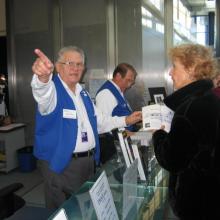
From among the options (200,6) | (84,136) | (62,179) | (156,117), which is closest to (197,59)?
(156,117)

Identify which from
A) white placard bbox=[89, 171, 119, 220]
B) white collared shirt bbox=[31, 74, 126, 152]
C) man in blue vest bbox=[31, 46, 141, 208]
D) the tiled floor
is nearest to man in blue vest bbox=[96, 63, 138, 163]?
white collared shirt bbox=[31, 74, 126, 152]

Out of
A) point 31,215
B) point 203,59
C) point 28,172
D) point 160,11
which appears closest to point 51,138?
point 203,59

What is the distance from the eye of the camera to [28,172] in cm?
462

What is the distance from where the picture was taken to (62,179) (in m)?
2.07

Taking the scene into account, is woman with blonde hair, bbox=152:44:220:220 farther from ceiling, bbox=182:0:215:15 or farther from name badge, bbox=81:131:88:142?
ceiling, bbox=182:0:215:15

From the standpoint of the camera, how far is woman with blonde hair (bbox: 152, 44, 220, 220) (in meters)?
1.46

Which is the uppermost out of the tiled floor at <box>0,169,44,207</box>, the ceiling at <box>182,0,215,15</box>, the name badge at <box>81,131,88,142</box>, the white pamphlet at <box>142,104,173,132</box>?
the ceiling at <box>182,0,215,15</box>

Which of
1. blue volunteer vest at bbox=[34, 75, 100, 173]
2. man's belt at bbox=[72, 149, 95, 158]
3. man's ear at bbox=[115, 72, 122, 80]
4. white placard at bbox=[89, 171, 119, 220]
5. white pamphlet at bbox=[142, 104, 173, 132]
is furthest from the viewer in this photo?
man's ear at bbox=[115, 72, 122, 80]

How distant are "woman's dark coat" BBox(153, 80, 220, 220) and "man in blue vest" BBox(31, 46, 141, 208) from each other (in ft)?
1.98

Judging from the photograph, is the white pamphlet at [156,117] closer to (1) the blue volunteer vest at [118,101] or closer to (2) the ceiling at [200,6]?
(1) the blue volunteer vest at [118,101]

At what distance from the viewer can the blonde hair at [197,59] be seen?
1.64 m

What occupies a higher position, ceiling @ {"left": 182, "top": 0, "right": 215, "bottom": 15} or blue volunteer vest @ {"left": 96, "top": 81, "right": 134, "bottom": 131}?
ceiling @ {"left": 182, "top": 0, "right": 215, "bottom": 15}

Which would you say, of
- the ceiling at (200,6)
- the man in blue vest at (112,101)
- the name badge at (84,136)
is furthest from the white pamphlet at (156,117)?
the ceiling at (200,6)

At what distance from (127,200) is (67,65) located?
0.99m
